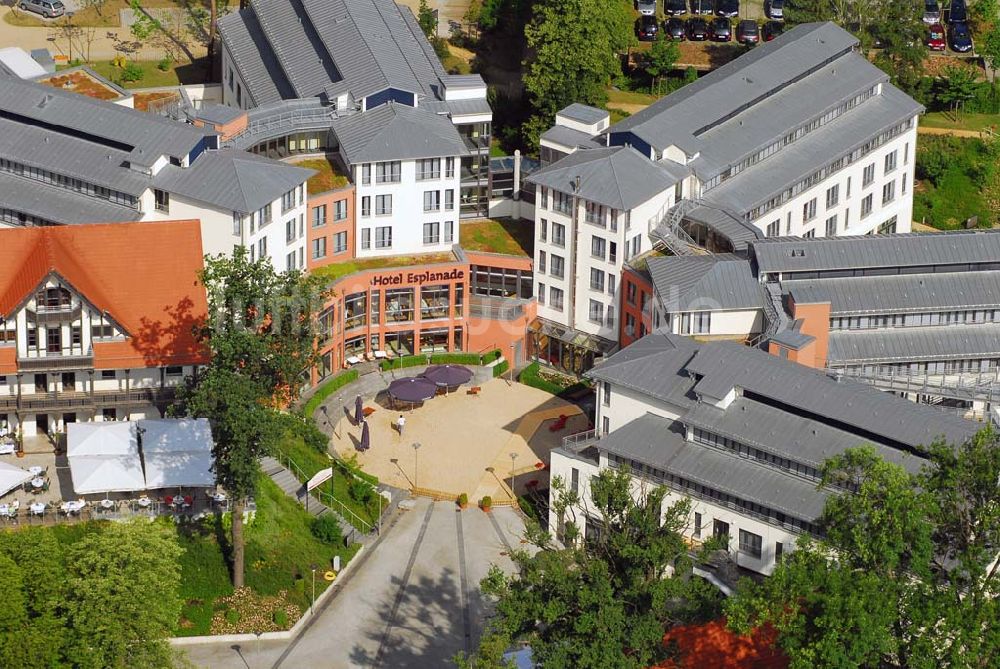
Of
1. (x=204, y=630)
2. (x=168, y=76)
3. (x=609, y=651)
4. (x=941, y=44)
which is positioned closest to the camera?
(x=609, y=651)

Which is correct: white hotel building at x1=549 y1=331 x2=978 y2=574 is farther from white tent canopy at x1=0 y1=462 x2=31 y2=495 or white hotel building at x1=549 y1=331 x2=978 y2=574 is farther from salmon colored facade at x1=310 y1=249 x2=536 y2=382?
white tent canopy at x1=0 y1=462 x2=31 y2=495

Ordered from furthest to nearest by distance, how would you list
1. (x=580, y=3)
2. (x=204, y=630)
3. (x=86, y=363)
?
(x=580, y=3), (x=86, y=363), (x=204, y=630)

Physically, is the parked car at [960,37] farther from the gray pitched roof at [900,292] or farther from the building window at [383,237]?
the building window at [383,237]

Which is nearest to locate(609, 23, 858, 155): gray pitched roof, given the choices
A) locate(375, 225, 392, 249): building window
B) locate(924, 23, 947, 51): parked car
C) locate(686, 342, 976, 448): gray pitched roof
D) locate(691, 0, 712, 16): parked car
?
locate(375, 225, 392, 249): building window

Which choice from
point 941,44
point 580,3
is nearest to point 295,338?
point 580,3

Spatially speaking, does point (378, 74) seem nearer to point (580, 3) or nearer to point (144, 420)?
point (580, 3)

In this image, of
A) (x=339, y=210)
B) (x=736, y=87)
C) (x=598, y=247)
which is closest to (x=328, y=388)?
(x=339, y=210)

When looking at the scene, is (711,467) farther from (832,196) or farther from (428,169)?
(832,196)

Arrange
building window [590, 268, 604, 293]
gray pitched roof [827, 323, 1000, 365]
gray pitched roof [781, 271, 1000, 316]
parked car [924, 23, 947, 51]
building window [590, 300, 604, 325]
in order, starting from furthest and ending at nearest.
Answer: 1. parked car [924, 23, 947, 51]
2. building window [590, 300, 604, 325]
3. building window [590, 268, 604, 293]
4. gray pitched roof [781, 271, 1000, 316]
5. gray pitched roof [827, 323, 1000, 365]
